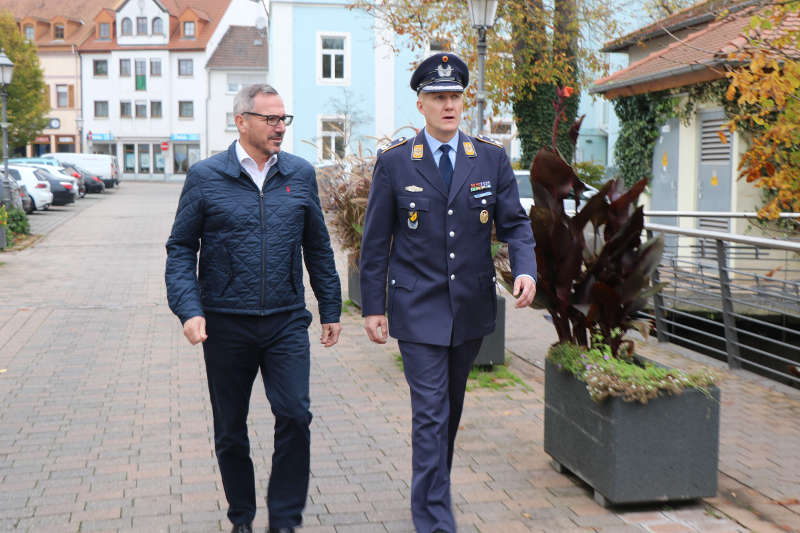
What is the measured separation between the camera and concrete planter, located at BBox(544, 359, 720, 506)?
4.44m

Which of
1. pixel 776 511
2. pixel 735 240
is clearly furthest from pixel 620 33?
pixel 776 511

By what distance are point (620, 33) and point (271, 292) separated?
1877 cm

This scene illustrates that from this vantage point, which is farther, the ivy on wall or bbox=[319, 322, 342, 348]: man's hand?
the ivy on wall

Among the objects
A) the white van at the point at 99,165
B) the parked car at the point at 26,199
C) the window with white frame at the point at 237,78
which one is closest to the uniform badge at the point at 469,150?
the parked car at the point at 26,199

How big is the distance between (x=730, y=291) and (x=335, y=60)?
40.4m

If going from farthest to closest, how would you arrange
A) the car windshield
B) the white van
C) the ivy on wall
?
the white van
the ivy on wall
the car windshield

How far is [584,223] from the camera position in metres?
4.92

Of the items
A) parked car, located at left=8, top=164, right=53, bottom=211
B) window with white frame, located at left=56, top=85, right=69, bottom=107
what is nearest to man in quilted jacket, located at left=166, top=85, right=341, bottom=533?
parked car, located at left=8, top=164, right=53, bottom=211

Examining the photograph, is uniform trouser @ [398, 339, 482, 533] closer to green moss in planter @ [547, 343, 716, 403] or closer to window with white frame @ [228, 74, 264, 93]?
green moss in planter @ [547, 343, 716, 403]

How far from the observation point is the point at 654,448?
176 inches

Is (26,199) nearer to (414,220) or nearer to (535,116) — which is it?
(535,116)

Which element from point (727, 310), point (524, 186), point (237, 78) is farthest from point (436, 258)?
point (237, 78)

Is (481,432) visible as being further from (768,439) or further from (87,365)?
(87,365)

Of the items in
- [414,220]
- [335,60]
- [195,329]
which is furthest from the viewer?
[335,60]
